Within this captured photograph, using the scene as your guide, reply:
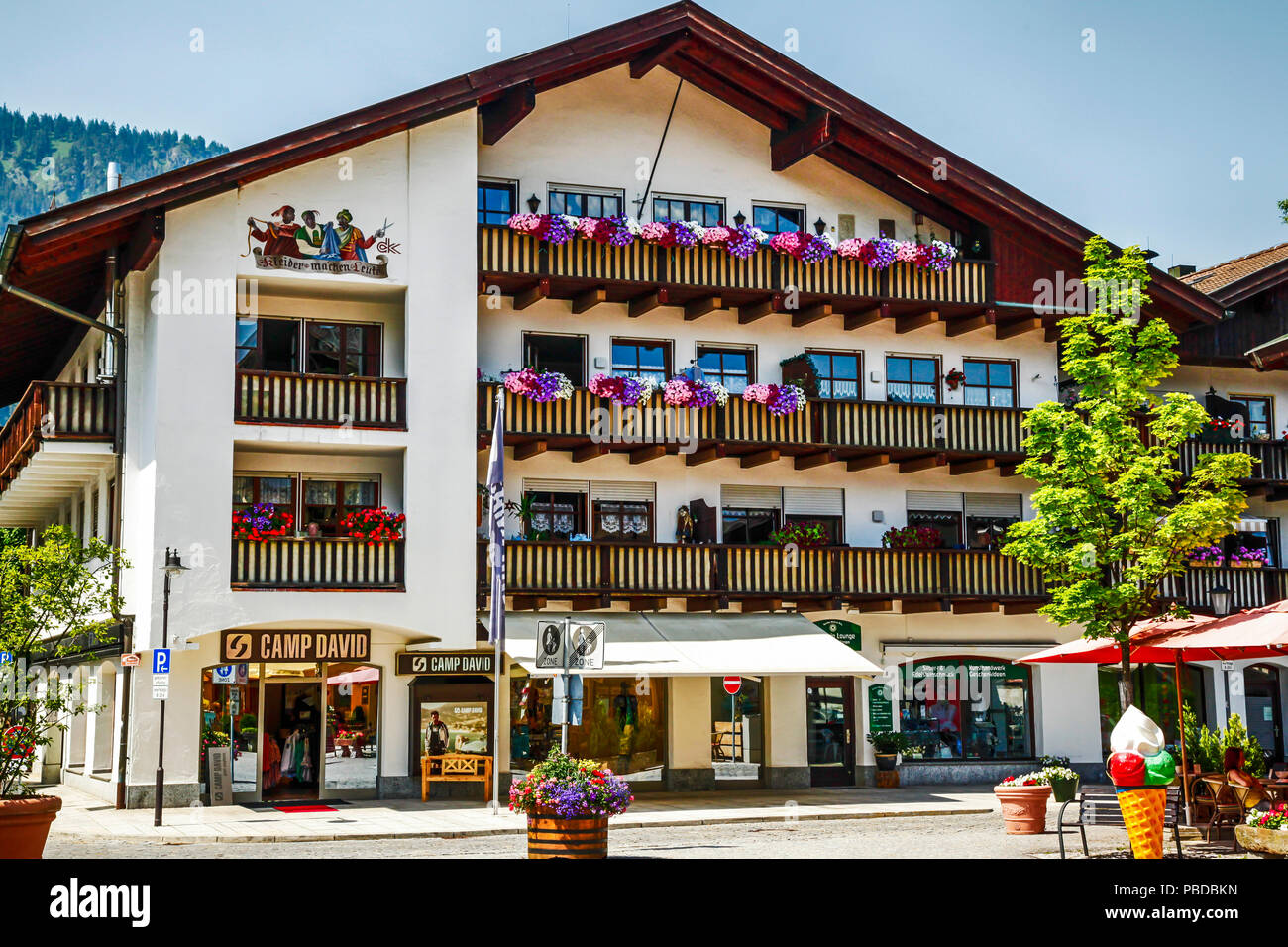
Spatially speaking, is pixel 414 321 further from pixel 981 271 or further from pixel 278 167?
pixel 981 271

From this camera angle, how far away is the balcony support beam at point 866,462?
3192cm

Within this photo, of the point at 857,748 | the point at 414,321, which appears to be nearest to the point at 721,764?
the point at 857,748

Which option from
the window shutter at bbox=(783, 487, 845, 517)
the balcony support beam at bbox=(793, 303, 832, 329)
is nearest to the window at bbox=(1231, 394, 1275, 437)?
the window shutter at bbox=(783, 487, 845, 517)

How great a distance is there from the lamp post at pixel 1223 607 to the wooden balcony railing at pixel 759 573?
11.8 feet

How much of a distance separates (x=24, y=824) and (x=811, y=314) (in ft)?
67.9

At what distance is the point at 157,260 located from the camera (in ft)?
87.9

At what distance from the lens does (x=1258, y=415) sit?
119 feet

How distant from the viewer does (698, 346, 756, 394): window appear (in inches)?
1240

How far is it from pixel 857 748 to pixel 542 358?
10.3 metres

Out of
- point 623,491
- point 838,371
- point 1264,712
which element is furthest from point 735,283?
point 1264,712

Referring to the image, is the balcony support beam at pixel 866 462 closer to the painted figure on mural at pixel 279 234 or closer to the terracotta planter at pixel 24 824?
the painted figure on mural at pixel 279 234

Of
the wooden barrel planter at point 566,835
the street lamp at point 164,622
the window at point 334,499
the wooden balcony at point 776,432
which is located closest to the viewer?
the wooden barrel planter at point 566,835

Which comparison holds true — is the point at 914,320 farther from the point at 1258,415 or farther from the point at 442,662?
the point at 442,662

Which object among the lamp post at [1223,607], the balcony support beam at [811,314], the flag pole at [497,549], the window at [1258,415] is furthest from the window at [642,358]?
the window at [1258,415]
